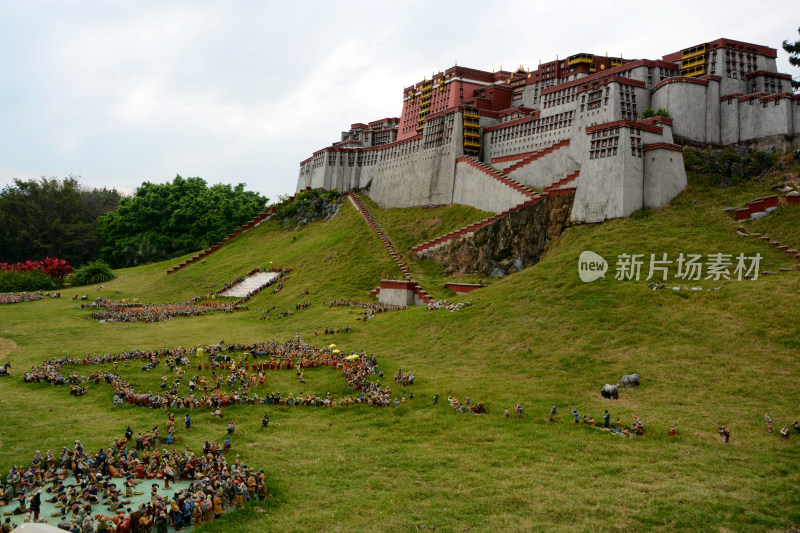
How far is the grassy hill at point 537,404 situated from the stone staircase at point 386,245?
50.3 inches

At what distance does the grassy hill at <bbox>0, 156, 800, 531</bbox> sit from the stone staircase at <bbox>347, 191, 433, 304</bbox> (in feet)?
4.19

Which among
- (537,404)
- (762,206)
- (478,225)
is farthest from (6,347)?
(762,206)

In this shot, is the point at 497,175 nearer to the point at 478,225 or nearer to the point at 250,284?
the point at 478,225

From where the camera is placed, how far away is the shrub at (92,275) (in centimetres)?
7031

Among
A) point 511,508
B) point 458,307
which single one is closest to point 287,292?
point 458,307

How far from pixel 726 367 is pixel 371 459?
16.1m

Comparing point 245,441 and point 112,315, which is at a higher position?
point 112,315

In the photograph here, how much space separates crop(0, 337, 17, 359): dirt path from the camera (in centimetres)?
3600

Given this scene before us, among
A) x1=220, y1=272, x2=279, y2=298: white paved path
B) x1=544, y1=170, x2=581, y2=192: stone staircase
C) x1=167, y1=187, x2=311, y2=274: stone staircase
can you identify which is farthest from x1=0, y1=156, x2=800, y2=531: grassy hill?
x1=167, y1=187, x2=311, y2=274: stone staircase

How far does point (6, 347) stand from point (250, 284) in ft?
84.1

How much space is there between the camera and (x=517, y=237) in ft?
161

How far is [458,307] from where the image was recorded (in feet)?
132

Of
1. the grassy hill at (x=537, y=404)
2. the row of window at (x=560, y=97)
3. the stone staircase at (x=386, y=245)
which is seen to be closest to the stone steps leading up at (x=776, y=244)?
the grassy hill at (x=537, y=404)

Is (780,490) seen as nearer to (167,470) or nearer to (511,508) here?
(511,508)
